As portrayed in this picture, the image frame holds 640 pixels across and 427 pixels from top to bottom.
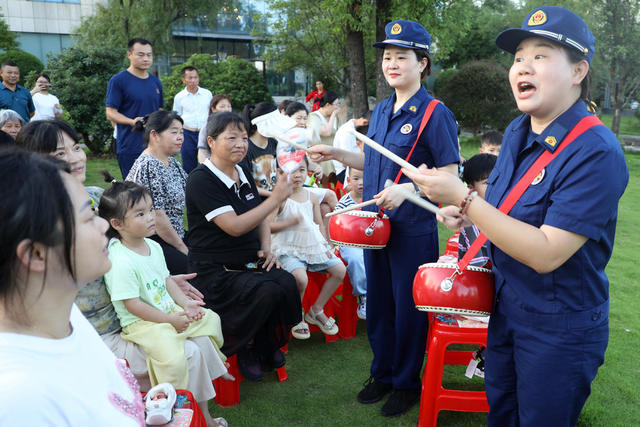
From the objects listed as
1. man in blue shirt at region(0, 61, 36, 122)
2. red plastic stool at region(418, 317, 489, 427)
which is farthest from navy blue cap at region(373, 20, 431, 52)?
man in blue shirt at region(0, 61, 36, 122)

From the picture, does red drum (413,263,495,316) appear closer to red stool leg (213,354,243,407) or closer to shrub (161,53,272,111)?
red stool leg (213,354,243,407)

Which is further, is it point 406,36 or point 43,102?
point 43,102

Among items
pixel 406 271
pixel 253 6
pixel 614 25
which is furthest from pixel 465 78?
pixel 406 271

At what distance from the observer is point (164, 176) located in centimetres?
345

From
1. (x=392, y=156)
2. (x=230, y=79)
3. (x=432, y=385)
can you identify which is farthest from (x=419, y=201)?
(x=230, y=79)

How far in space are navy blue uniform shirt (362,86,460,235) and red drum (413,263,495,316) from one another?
29.1 inches

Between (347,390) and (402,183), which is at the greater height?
(402,183)

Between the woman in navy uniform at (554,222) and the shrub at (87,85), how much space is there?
34.2 ft

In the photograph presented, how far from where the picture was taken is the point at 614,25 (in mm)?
14320

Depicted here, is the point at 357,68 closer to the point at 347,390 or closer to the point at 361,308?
the point at 361,308

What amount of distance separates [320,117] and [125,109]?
286 centimetres

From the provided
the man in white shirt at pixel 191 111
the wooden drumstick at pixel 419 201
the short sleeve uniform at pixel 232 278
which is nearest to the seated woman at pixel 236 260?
the short sleeve uniform at pixel 232 278

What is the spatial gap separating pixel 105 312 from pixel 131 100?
121 inches

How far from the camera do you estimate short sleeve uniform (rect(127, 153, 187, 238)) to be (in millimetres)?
3377
